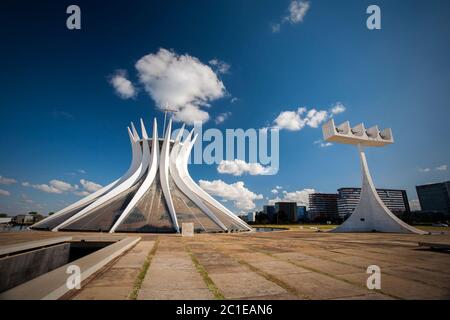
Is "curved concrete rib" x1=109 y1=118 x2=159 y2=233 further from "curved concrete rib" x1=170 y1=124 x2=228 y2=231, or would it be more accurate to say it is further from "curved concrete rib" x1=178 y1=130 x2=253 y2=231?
"curved concrete rib" x1=178 y1=130 x2=253 y2=231

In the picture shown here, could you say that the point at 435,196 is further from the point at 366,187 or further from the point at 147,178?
the point at 147,178

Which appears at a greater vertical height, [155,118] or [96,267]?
[155,118]

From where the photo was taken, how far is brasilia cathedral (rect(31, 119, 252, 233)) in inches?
888

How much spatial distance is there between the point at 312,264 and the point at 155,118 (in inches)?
1324

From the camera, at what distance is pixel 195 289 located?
3561 mm

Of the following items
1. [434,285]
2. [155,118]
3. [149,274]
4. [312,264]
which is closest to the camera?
[434,285]

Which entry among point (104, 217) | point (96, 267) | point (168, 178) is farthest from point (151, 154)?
point (96, 267)

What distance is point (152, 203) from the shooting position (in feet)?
86.7

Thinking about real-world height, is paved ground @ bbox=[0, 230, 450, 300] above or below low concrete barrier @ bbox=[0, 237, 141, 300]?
below

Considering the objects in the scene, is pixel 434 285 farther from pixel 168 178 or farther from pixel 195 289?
pixel 168 178

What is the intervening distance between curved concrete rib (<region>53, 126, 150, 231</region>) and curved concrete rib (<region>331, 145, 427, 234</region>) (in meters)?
27.3

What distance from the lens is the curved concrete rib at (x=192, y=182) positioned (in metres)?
29.8

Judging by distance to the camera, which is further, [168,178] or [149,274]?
[168,178]

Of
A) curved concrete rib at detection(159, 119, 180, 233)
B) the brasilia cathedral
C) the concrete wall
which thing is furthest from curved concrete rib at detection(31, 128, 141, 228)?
the concrete wall
